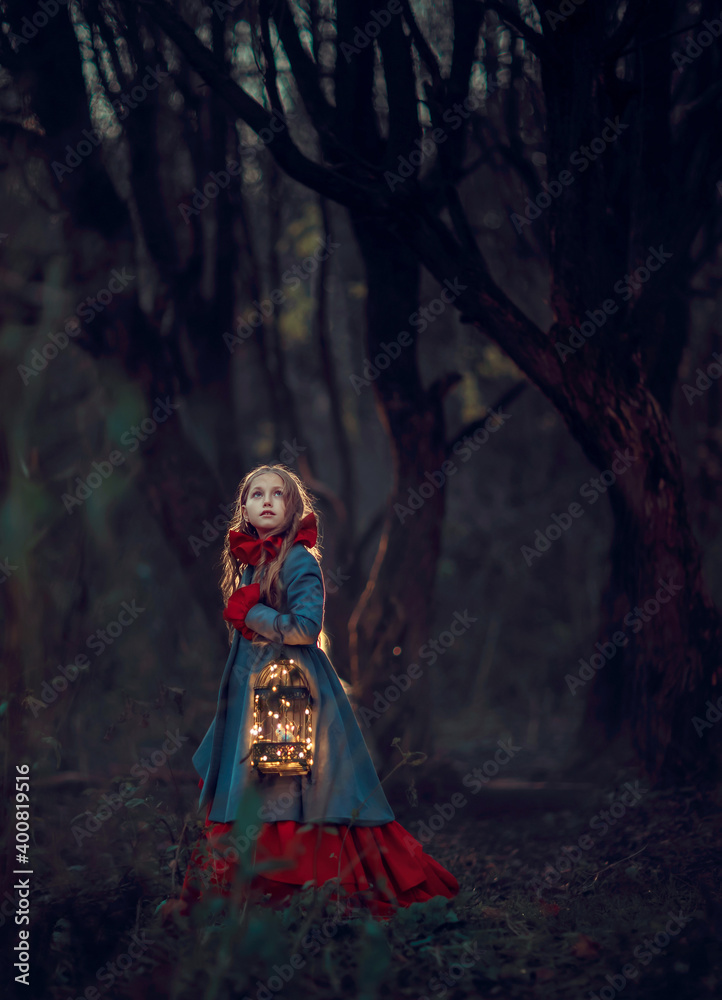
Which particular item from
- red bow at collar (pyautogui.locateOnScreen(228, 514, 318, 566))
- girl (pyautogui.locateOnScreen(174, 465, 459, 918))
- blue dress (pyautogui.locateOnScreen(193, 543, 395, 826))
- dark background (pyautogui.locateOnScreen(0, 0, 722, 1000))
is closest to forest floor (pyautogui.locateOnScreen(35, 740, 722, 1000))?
dark background (pyautogui.locateOnScreen(0, 0, 722, 1000))

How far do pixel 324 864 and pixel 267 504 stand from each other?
166cm

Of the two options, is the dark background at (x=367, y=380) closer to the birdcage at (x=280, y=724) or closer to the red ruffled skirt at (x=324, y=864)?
the red ruffled skirt at (x=324, y=864)

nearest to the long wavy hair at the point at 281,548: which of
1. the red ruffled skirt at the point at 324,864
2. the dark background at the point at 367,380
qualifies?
the dark background at the point at 367,380

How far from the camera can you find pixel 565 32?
6.12 m

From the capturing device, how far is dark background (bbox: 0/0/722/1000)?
554cm

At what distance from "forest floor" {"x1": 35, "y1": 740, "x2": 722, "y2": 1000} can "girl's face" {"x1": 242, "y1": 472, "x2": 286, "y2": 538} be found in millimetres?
1395

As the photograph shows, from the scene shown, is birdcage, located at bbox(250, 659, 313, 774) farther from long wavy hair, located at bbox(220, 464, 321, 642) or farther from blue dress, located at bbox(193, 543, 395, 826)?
long wavy hair, located at bbox(220, 464, 321, 642)

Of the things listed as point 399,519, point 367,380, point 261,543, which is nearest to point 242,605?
point 261,543

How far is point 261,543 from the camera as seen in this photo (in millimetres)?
4660

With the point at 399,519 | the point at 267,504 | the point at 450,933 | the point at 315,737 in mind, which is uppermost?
the point at 399,519

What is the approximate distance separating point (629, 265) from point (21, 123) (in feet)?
15.5

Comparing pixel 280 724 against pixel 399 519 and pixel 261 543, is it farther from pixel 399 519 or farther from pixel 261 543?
pixel 399 519

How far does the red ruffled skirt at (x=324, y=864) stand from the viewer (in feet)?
14.2

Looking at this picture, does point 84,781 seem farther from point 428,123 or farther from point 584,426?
point 428,123
